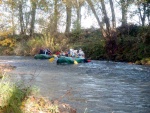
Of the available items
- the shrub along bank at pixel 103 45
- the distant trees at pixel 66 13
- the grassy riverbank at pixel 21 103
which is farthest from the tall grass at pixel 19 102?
the distant trees at pixel 66 13

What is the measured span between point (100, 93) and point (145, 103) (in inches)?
67.7

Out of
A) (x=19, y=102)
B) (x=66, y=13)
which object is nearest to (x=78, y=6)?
(x=66, y=13)

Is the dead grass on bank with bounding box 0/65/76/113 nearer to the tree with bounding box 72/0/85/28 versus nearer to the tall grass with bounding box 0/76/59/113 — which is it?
the tall grass with bounding box 0/76/59/113

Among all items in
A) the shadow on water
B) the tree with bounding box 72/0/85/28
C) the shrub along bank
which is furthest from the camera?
the tree with bounding box 72/0/85/28

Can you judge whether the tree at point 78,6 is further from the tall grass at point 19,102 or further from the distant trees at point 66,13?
the tall grass at point 19,102

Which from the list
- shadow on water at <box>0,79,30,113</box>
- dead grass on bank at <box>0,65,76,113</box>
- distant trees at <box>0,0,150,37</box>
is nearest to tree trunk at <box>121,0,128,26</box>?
distant trees at <box>0,0,150,37</box>

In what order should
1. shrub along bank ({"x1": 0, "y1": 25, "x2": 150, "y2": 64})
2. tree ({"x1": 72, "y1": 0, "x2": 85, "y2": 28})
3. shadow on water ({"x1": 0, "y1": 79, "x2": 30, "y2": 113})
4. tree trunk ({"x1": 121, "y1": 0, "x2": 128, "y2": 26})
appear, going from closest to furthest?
shadow on water ({"x1": 0, "y1": 79, "x2": 30, "y2": 113}) < shrub along bank ({"x1": 0, "y1": 25, "x2": 150, "y2": 64}) < tree trunk ({"x1": 121, "y1": 0, "x2": 128, "y2": 26}) < tree ({"x1": 72, "y1": 0, "x2": 85, "y2": 28})

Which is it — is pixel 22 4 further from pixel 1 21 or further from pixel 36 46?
pixel 1 21

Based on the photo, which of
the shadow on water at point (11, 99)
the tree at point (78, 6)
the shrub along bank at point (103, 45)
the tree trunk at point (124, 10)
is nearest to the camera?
the shadow on water at point (11, 99)

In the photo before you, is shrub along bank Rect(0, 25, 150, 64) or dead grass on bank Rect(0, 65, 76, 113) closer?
dead grass on bank Rect(0, 65, 76, 113)

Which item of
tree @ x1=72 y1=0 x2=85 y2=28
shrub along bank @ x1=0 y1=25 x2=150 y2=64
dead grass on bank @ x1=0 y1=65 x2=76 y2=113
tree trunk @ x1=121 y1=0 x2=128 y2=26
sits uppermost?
tree @ x1=72 y1=0 x2=85 y2=28

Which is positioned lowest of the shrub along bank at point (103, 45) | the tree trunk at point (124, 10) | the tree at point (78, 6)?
the shrub along bank at point (103, 45)

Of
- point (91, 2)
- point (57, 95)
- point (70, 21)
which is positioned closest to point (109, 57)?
point (91, 2)

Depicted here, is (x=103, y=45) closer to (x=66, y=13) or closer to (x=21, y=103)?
(x=66, y=13)
